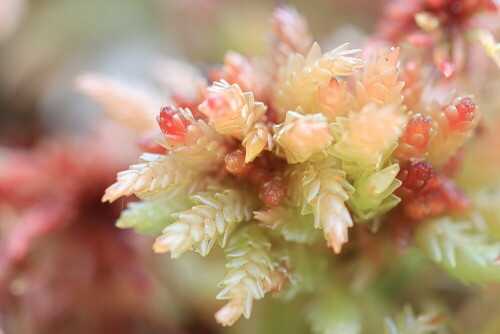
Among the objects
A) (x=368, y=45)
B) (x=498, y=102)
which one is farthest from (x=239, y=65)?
(x=498, y=102)

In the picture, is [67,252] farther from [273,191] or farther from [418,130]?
[418,130]

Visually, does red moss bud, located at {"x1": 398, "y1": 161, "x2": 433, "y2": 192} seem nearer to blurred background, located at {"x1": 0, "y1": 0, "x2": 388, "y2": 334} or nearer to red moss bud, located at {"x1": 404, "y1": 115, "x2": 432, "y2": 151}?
red moss bud, located at {"x1": 404, "y1": 115, "x2": 432, "y2": 151}

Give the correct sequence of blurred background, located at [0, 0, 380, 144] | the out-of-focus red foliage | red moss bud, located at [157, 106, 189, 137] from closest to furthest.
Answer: red moss bud, located at [157, 106, 189, 137], the out-of-focus red foliage, blurred background, located at [0, 0, 380, 144]

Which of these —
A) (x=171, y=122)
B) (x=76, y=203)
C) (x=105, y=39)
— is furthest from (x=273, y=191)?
(x=105, y=39)

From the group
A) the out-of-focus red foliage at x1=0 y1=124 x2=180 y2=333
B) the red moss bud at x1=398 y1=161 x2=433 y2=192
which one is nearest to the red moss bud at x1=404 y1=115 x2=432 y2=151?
the red moss bud at x1=398 y1=161 x2=433 y2=192

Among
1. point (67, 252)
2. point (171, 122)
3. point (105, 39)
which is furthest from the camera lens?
point (105, 39)

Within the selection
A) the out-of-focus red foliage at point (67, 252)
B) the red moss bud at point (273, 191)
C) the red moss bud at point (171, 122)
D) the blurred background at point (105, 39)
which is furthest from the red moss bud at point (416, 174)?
the blurred background at point (105, 39)

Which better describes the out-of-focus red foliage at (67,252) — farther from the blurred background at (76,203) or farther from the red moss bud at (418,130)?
the red moss bud at (418,130)

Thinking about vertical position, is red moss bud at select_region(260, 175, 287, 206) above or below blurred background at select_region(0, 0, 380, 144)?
above

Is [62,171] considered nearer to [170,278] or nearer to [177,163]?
[170,278]
